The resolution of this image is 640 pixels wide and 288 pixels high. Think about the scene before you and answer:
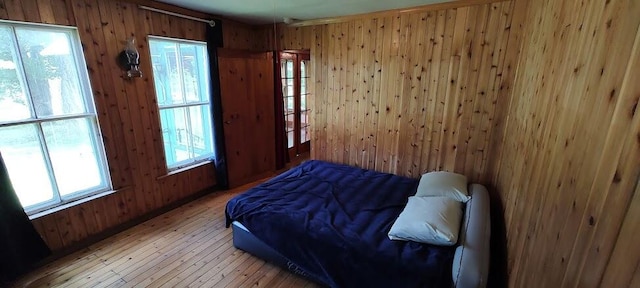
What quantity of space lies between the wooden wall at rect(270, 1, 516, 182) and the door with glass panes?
2.84 feet

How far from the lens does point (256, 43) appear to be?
402 centimetres

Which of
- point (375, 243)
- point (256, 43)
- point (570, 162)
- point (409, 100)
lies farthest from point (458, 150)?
point (256, 43)

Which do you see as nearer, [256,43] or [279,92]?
[256,43]

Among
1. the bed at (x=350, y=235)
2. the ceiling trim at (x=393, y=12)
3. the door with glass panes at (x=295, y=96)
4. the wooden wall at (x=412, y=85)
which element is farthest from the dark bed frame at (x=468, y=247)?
the door with glass panes at (x=295, y=96)

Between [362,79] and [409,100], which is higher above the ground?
[362,79]

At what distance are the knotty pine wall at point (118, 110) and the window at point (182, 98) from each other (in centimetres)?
14

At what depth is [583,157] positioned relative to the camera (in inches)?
30.1

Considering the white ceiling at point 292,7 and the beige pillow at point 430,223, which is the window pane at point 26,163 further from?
the beige pillow at point 430,223

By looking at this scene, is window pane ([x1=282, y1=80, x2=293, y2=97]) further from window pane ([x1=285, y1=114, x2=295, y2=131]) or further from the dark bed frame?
the dark bed frame

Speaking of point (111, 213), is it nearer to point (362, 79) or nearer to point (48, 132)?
point (48, 132)

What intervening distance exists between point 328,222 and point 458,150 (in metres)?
1.73

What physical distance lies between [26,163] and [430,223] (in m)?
3.17

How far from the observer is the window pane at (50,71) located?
2129 millimetres

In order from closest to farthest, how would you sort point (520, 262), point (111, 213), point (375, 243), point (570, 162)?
point (570, 162), point (520, 262), point (375, 243), point (111, 213)
